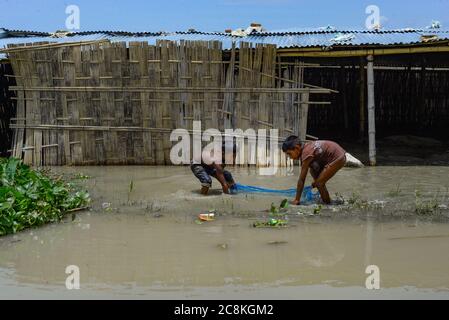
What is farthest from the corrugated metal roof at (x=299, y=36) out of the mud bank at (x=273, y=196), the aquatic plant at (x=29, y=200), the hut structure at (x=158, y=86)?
the aquatic plant at (x=29, y=200)

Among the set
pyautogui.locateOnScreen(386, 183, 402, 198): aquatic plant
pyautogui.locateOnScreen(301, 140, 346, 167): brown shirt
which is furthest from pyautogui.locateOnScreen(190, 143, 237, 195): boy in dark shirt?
pyautogui.locateOnScreen(386, 183, 402, 198): aquatic plant

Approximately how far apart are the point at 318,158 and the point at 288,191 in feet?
2.92

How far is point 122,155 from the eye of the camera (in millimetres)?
11102

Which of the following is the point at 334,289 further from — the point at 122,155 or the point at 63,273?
the point at 122,155

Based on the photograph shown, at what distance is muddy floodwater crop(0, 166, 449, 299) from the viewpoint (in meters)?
4.72

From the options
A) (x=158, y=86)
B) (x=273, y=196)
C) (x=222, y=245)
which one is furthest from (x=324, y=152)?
(x=158, y=86)

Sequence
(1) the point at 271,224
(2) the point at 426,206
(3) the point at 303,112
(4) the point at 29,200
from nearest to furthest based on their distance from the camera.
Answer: (1) the point at 271,224 → (4) the point at 29,200 → (2) the point at 426,206 → (3) the point at 303,112

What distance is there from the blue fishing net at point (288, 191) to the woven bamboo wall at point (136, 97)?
2.52 m

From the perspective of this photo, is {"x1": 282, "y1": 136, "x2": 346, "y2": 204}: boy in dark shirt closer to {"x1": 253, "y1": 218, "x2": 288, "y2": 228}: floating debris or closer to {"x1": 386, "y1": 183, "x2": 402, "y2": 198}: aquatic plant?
{"x1": 253, "y1": 218, "x2": 288, "y2": 228}: floating debris

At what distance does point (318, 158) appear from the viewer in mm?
7570

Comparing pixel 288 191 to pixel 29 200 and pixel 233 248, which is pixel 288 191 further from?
pixel 29 200

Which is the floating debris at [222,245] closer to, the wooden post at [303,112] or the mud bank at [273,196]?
the mud bank at [273,196]
